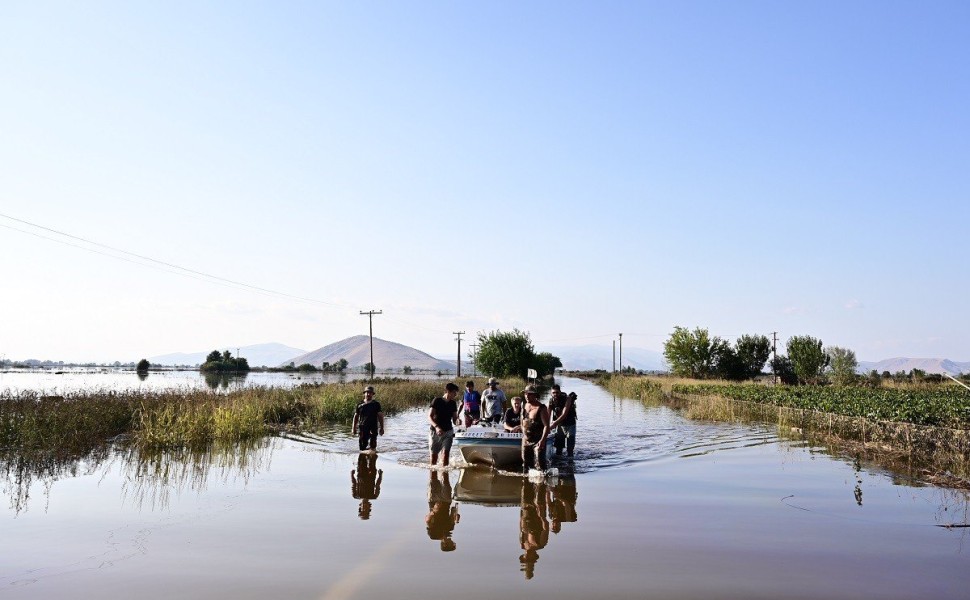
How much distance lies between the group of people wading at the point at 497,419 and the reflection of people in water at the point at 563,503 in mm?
635

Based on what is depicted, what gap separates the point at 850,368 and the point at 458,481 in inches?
2613

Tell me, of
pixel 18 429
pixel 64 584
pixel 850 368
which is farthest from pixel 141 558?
pixel 850 368

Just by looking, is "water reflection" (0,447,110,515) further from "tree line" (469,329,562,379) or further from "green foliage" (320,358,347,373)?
"green foliage" (320,358,347,373)

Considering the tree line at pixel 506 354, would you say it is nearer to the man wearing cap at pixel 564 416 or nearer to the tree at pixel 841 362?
the tree at pixel 841 362

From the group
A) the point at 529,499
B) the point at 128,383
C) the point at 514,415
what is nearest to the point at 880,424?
the point at 514,415

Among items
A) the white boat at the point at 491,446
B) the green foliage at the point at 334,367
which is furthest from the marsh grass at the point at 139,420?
the green foliage at the point at 334,367

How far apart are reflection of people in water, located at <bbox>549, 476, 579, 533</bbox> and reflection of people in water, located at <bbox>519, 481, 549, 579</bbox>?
0.41 feet

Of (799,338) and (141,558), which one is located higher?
(799,338)

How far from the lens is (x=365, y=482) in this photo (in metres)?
13.5

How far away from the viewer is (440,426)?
14.6 metres

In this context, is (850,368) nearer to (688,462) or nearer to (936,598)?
(688,462)

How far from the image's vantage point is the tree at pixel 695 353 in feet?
261

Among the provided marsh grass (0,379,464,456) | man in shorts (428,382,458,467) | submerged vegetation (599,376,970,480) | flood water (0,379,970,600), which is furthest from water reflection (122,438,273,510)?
submerged vegetation (599,376,970,480)

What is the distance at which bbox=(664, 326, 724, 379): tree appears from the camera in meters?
79.4
